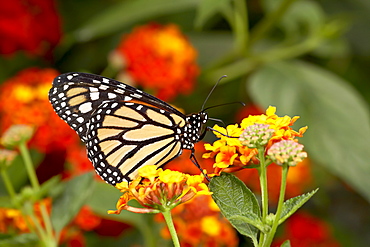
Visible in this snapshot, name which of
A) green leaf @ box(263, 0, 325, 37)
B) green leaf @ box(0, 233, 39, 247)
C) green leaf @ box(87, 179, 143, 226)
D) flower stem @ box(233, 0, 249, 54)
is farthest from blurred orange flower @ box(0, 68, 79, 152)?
green leaf @ box(263, 0, 325, 37)

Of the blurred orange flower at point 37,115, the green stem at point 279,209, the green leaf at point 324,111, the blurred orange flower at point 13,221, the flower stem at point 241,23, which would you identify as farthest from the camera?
the flower stem at point 241,23

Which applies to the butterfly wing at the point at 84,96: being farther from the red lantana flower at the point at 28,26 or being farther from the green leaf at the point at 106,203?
the red lantana flower at the point at 28,26

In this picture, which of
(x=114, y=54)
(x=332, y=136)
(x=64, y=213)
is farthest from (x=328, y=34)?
(x=64, y=213)

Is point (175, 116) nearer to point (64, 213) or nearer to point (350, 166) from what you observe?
point (64, 213)

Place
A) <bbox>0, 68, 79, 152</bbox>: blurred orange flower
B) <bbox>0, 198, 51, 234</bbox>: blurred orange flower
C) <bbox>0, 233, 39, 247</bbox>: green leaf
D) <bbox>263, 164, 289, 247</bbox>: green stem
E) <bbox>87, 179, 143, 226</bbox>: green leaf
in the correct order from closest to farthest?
<bbox>263, 164, 289, 247</bbox>: green stem
<bbox>0, 233, 39, 247</bbox>: green leaf
<bbox>0, 198, 51, 234</bbox>: blurred orange flower
<bbox>87, 179, 143, 226</bbox>: green leaf
<bbox>0, 68, 79, 152</bbox>: blurred orange flower

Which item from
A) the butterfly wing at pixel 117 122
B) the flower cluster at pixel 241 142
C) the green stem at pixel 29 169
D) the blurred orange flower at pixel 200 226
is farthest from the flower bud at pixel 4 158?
the flower cluster at pixel 241 142

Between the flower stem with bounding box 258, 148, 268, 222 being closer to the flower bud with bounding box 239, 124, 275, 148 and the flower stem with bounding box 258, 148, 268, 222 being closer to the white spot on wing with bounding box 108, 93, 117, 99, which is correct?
the flower bud with bounding box 239, 124, 275, 148
